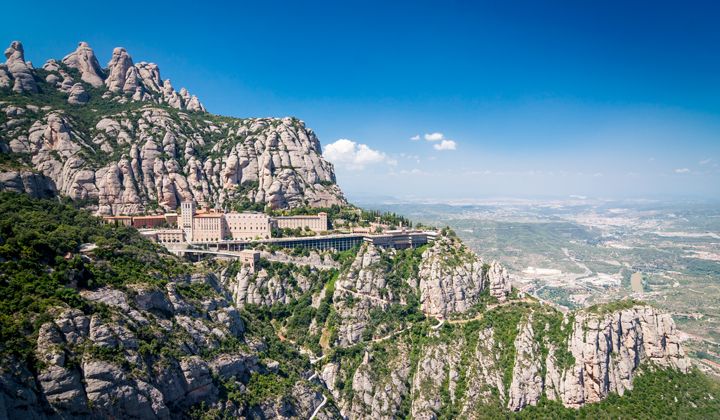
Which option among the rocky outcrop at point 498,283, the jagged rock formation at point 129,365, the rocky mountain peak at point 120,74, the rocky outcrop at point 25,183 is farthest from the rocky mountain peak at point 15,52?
the rocky outcrop at point 498,283

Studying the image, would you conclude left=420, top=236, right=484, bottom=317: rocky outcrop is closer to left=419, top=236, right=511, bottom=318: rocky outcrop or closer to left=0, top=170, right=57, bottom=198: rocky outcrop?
left=419, top=236, right=511, bottom=318: rocky outcrop

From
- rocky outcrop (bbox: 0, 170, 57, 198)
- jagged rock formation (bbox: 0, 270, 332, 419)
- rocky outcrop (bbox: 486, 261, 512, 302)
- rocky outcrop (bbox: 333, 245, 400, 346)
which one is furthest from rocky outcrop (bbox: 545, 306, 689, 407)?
rocky outcrop (bbox: 0, 170, 57, 198)

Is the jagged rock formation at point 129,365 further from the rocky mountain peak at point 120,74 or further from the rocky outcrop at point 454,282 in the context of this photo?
the rocky mountain peak at point 120,74

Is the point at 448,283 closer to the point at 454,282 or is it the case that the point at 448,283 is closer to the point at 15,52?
the point at 454,282

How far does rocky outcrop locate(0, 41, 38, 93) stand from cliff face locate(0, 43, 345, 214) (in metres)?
0.28

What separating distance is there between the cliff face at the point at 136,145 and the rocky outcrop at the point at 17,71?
0.28 m

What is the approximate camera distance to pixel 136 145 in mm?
126438

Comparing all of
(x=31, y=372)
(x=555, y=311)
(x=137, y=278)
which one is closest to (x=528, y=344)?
(x=555, y=311)

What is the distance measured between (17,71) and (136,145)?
42.2m

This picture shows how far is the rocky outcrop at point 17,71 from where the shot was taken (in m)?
129

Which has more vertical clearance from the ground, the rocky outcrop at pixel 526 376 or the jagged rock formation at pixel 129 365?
the jagged rock formation at pixel 129 365

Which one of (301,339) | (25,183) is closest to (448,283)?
(301,339)

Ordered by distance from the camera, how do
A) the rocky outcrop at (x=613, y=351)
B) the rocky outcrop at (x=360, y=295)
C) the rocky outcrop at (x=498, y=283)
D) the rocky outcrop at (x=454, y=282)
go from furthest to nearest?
the rocky outcrop at (x=498, y=283) < the rocky outcrop at (x=454, y=282) < the rocky outcrop at (x=360, y=295) < the rocky outcrop at (x=613, y=351)

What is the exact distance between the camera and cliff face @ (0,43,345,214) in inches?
4483
